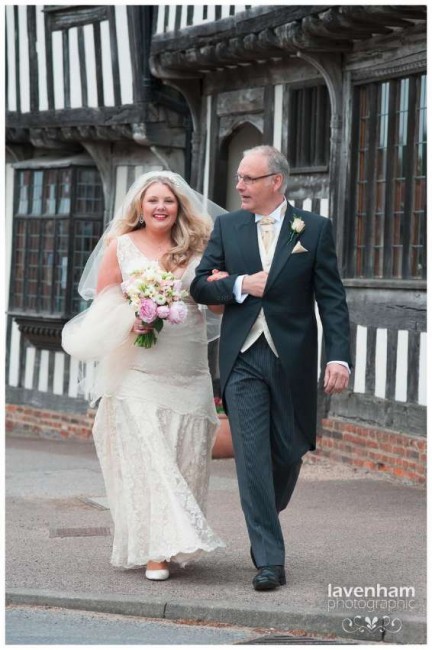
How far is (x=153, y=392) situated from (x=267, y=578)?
118cm

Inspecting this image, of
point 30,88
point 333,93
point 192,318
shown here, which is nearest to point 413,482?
point 333,93

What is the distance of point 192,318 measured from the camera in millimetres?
7531

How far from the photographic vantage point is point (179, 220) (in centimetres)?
764

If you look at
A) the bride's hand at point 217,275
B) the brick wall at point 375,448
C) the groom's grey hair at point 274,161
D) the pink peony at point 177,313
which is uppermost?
the groom's grey hair at point 274,161

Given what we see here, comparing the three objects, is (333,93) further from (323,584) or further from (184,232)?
(323,584)

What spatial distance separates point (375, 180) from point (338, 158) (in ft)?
1.98

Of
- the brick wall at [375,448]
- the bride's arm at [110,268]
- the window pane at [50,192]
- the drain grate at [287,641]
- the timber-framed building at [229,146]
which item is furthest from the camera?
the window pane at [50,192]

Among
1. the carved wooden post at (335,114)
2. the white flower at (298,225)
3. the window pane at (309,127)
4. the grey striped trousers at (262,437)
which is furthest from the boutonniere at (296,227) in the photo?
the window pane at (309,127)

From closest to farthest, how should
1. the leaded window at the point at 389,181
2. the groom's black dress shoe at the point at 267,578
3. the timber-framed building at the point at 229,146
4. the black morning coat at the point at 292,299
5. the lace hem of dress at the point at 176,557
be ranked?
the groom's black dress shoe at the point at 267,578
the black morning coat at the point at 292,299
the lace hem of dress at the point at 176,557
the leaded window at the point at 389,181
the timber-framed building at the point at 229,146

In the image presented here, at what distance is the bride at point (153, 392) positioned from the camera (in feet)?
23.9

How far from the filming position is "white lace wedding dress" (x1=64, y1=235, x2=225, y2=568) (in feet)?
23.7

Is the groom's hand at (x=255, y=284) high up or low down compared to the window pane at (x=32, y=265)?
down

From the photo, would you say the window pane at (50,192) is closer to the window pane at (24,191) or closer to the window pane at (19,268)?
the window pane at (24,191)

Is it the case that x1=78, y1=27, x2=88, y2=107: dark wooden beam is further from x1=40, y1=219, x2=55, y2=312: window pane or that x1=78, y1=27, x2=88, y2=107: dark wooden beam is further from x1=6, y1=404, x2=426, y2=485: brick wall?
x1=6, y1=404, x2=426, y2=485: brick wall
